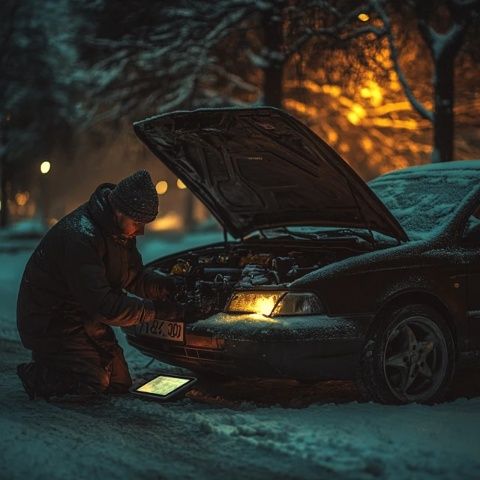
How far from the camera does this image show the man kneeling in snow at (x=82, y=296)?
4.86 m

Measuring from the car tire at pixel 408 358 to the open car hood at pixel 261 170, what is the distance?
632 millimetres

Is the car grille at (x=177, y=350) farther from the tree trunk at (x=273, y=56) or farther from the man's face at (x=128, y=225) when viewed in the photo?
the tree trunk at (x=273, y=56)

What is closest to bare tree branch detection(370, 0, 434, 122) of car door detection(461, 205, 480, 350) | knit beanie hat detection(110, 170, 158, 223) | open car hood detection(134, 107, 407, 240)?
open car hood detection(134, 107, 407, 240)

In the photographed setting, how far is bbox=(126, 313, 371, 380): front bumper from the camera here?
470 centimetres

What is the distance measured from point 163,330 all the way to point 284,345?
103 centimetres

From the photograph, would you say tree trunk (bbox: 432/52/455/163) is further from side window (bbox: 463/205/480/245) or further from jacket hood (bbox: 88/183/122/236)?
jacket hood (bbox: 88/183/122/236)

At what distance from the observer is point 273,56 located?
1376 cm

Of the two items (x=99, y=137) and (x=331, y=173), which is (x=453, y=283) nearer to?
(x=331, y=173)

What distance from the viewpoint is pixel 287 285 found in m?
4.85

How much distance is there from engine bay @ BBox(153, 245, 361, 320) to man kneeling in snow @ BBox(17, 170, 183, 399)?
0.25 metres

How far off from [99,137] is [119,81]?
8.61 ft

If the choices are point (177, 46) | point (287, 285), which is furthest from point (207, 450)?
point (177, 46)

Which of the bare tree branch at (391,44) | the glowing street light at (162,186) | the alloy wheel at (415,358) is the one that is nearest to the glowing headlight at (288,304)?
the alloy wheel at (415,358)

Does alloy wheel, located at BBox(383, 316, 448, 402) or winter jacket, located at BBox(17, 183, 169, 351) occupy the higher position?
winter jacket, located at BBox(17, 183, 169, 351)
